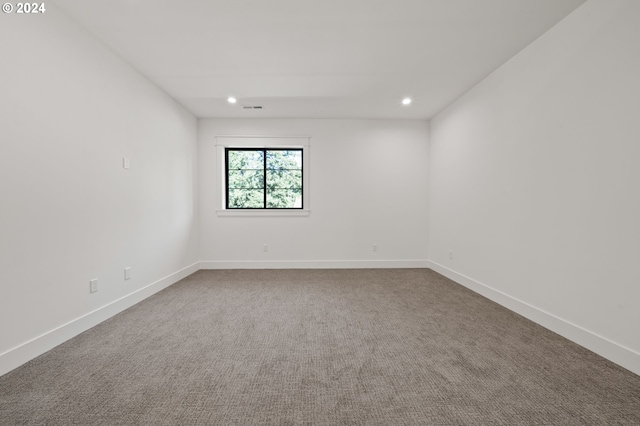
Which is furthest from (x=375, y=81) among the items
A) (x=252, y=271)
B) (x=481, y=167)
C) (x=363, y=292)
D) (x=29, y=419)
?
(x=29, y=419)

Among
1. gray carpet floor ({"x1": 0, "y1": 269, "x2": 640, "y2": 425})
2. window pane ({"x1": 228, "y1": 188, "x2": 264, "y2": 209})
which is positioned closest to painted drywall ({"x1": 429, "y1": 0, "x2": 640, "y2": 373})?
A: gray carpet floor ({"x1": 0, "y1": 269, "x2": 640, "y2": 425})

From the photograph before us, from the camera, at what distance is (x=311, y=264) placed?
512cm

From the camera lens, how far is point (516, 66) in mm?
2994

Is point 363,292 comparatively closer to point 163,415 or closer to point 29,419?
point 163,415

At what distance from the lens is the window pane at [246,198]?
5230 mm

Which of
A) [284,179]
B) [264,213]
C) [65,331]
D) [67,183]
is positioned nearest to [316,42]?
[67,183]

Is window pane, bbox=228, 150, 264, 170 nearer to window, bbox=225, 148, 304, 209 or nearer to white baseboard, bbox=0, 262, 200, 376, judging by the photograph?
window, bbox=225, 148, 304, 209

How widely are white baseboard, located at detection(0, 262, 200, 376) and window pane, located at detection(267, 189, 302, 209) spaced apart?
2.23 m

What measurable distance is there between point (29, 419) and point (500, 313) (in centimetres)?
354

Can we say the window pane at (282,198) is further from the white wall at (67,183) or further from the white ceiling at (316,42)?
the white wall at (67,183)

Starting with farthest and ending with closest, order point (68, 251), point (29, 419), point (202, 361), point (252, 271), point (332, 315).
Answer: point (252, 271) → point (332, 315) → point (68, 251) → point (202, 361) → point (29, 419)

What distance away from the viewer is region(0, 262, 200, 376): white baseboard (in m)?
1.87

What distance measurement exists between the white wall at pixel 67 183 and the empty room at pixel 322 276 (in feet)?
0.06

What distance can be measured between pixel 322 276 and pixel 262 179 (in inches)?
80.3
